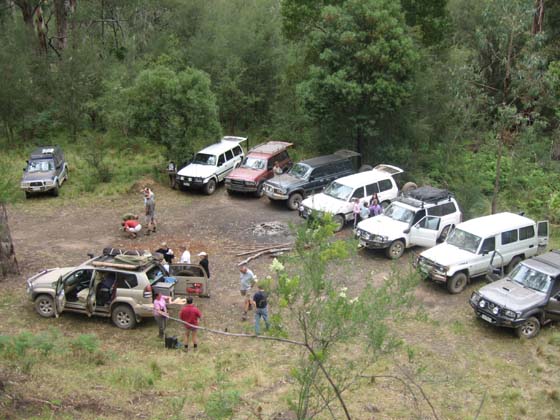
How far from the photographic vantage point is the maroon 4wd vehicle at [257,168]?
22.3 metres

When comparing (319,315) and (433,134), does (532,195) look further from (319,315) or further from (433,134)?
(319,315)

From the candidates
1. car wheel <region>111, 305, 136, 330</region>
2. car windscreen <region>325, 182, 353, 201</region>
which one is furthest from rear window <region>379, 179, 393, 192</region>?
car wheel <region>111, 305, 136, 330</region>

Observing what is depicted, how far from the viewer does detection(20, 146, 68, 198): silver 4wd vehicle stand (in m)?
22.1

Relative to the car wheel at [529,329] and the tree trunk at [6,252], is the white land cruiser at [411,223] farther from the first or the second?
the tree trunk at [6,252]

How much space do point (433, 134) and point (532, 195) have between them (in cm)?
567

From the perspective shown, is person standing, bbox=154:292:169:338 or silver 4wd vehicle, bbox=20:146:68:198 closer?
person standing, bbox=154:292:169:338

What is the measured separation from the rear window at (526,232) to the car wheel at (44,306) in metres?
12.5

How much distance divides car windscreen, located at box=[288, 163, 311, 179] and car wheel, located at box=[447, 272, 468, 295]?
7585 millimetres

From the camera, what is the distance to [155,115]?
23.5 m

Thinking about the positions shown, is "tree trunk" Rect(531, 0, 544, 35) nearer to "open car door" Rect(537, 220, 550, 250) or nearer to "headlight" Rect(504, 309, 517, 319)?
"open car door" Rect(537, 220, 550, 250)

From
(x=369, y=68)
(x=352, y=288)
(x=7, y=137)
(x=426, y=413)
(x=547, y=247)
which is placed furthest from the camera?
(x=7, y=137)

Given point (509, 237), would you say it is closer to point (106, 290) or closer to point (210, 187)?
point (106, 290)

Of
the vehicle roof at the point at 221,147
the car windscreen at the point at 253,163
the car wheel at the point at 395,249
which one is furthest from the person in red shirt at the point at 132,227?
the car wheel at the point at 395,249

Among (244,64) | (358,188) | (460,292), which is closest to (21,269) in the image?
(358,188)
